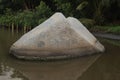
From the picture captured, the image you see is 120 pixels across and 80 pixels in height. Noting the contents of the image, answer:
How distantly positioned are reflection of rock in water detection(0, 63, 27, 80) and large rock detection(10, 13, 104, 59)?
4.72 ft

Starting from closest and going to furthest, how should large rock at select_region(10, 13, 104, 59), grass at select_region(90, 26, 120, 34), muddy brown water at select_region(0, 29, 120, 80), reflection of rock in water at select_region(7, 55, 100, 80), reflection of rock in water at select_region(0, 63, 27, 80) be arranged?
reflection of rock in water at select_region(0, 63, 27, 80) → muddy brown water at select_region(0, 29, 120, 80) → reflection of rock in water at select_region(7, 55, 100, 80) → large rock at select_region(10, 13, 104, 59) → grass at select_region(90, 26, 120, 34)

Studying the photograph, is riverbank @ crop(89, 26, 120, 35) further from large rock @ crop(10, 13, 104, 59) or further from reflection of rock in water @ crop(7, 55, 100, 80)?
reflection of rock in water @ crop(7, 55, 100, 80)

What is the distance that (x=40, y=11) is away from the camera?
91.9 feet

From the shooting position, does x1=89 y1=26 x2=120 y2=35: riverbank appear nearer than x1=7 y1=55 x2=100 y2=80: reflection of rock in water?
No

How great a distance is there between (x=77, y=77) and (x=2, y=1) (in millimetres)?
25183

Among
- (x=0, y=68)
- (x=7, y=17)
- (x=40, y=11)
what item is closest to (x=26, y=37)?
(x=0, y=68)

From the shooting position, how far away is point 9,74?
1259 cm

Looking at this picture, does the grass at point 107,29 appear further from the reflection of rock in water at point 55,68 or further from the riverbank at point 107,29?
the reflection of rock in water at point 55,68

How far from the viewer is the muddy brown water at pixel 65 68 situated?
1231 cm

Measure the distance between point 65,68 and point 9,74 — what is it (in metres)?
2.60

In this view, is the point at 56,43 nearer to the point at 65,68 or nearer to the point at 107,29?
the point at 65,68

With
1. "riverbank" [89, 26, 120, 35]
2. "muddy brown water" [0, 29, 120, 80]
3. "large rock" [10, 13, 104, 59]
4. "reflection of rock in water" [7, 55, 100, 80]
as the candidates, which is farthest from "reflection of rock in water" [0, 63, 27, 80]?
"riverbank" [89, 26, 120, 35]

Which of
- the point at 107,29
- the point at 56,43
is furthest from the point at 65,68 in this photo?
the point at 107,29

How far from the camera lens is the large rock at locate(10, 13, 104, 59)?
48.2ft
